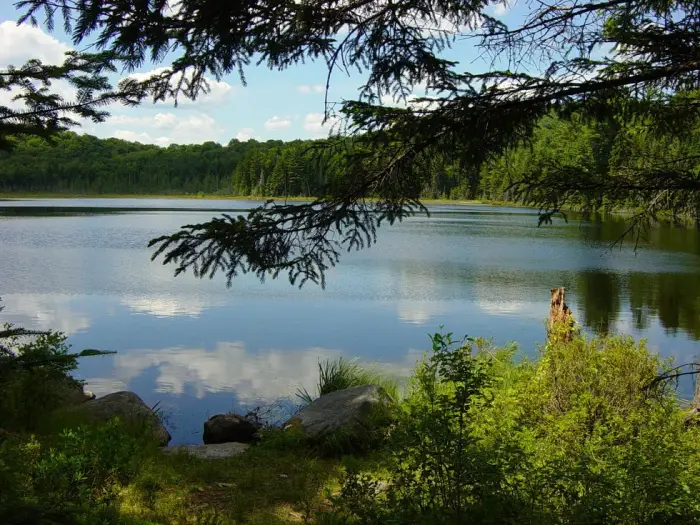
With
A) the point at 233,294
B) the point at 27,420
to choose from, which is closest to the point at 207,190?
the point at 233,294

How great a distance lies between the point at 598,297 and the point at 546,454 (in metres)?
13.8

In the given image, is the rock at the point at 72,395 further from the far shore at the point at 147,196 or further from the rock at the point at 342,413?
the far shore at the point at 147,196

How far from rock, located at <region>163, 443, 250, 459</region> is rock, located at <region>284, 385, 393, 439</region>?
23.1 inches

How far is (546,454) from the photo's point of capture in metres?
4.71

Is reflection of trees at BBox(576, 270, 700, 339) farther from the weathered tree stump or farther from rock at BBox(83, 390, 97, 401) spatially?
rock at BBox(83, 390, 97, 401)

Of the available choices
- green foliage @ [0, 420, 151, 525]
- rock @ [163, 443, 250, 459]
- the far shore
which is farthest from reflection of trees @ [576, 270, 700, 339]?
the far shore

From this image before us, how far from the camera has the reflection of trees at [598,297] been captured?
1434 centimetres

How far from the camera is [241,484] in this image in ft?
18.0

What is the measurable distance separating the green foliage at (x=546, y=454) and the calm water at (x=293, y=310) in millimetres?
4509

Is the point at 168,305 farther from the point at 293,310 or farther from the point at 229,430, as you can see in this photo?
the point at 229,430

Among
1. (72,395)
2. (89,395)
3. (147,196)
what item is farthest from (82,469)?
(147,196)

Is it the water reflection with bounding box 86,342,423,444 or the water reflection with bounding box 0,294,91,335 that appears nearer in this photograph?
the water reflection with bounding box 86,342,423,444

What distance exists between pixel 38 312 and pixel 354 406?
419 inches

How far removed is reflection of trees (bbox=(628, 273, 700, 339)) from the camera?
14234 millimetres
